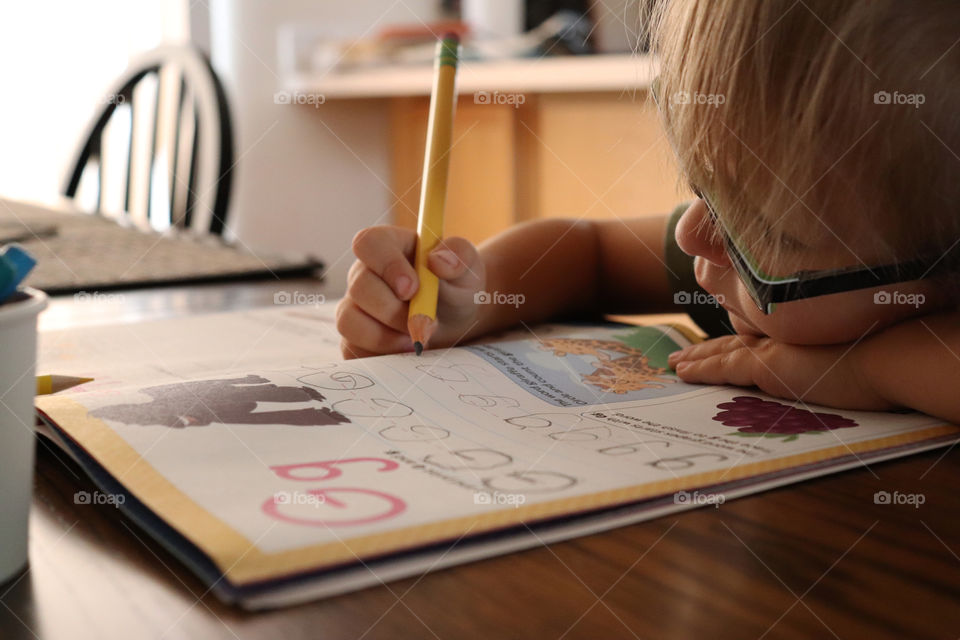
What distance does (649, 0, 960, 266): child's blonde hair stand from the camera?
420 millimetres

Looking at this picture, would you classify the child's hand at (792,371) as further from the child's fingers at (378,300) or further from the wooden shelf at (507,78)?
the wooden shelf at (507,78)

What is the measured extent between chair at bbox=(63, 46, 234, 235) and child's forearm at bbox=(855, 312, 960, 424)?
48.4 inches

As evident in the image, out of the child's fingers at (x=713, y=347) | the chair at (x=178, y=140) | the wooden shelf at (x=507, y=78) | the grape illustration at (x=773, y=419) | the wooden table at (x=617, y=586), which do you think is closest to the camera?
the wooden table at (x=617, y=586)

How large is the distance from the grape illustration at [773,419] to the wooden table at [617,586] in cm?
6

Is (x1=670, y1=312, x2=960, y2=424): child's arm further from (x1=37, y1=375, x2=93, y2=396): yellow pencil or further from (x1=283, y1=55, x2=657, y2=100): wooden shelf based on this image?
(x1=283, y1=55, x2=657, y2=100): wooden shelf

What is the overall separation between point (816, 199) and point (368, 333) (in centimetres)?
26

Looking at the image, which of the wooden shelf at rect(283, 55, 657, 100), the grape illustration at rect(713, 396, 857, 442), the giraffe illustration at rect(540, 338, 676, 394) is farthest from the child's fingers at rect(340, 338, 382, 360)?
the wooden shelf at rect(283, 55, 657, 100)

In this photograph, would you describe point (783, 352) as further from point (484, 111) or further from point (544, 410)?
point (484, 111)

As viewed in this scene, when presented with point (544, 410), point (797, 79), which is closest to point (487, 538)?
point (544, 410)

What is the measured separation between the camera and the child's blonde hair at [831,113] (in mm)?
420

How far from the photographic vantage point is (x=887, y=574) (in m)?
0.29

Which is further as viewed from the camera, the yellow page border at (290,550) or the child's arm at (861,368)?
the child's arm at (861,368)

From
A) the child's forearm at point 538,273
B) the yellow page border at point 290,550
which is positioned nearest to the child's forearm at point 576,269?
the child's forearm at point 538,273

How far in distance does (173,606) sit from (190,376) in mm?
286
